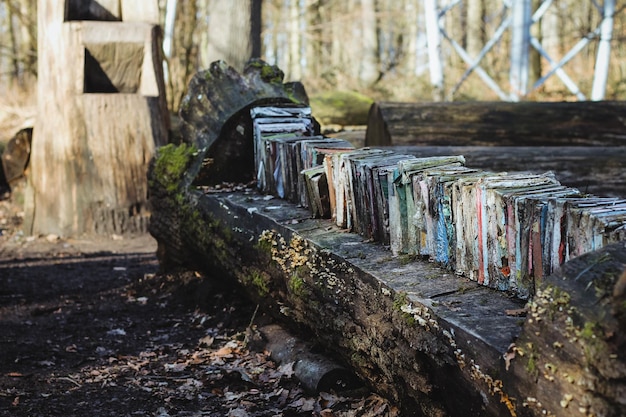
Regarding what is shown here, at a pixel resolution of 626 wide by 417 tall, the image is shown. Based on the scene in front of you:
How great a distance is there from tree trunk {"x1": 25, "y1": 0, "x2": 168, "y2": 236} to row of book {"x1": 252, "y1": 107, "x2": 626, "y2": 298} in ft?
12.8

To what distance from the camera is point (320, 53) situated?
24.2m

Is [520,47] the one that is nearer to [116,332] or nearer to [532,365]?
[116,332]

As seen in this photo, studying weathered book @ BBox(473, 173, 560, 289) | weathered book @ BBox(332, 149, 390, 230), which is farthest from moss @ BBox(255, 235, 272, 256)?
weathered book @ BBox(473, 173, 560, 289)

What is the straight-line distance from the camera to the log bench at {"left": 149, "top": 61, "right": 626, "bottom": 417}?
175 cm

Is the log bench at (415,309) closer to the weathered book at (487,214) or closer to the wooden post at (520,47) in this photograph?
the weathered book at (487,214)

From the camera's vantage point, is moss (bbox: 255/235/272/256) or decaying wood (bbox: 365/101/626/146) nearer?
moss (bbox: 255/235/272/256)

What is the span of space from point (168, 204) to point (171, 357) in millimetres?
1590

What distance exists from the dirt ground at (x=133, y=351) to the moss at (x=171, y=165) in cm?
67

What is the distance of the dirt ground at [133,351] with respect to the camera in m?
3.28

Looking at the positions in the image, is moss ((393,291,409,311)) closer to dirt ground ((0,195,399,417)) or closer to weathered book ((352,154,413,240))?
dirt ground ((0,195,399,417))

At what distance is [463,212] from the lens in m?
2.63

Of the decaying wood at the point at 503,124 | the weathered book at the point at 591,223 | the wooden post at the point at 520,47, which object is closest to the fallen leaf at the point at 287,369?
the weathered book at the point at 591,223

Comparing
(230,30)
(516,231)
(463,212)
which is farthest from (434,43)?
(516,231)

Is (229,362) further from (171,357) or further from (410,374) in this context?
(410,374)
